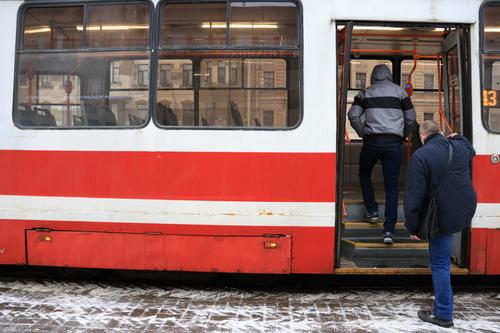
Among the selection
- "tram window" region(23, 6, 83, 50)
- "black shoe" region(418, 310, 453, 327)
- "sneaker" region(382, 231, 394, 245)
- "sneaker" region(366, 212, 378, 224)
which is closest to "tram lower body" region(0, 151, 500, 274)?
"sneaker" region(382, 231, 394, 245)

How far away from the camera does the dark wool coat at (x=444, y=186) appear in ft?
13.5

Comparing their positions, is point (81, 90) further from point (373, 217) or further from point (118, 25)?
point (373, 217)

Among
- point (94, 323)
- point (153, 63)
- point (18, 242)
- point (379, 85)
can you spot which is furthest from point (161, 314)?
point (379, 85)

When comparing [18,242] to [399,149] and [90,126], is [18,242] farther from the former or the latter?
[399,149]

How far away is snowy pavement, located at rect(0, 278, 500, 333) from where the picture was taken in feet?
14.3

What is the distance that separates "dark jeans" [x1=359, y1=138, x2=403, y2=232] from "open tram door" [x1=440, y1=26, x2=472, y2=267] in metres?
0.63

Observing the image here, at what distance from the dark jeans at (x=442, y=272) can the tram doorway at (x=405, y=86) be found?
2.17 feet

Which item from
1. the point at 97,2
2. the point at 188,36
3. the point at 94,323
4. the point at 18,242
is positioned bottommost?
the point at 94,323

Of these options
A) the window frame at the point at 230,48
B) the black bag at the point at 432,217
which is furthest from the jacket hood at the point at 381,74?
the black bag at the point at 432,217

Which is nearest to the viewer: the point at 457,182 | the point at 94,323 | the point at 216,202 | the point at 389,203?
the point at 457,182

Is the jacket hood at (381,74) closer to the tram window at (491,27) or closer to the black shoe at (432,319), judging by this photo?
the tram window at (491,27)

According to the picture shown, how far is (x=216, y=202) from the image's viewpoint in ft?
16.2

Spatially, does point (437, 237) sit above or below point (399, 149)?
below

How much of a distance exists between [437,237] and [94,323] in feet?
10.00
